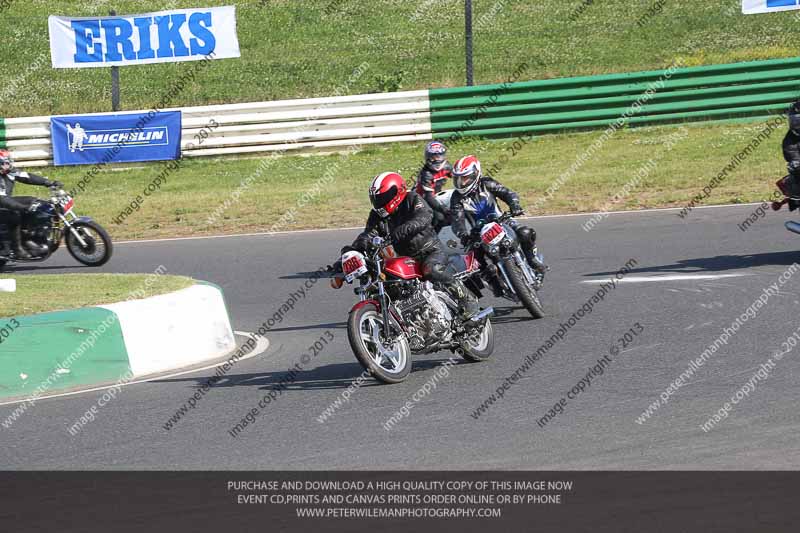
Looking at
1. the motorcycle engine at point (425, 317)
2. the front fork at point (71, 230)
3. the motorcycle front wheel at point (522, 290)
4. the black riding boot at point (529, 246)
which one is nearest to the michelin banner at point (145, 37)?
the front fork at point (71, 230)

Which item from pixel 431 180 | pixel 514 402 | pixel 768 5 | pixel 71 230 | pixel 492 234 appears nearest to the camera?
pixel 514 402

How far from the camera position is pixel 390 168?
23.1 m

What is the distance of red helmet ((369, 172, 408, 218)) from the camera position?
8.87 meters

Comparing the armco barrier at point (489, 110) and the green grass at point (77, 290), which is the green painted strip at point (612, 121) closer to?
the armco barrier at point (489, 110)

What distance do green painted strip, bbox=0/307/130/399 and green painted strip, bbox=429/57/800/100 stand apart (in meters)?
15.8

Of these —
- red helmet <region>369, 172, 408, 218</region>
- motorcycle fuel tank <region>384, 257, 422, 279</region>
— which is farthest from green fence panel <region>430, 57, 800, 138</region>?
motorcycle fuel tank <region>384, 257, 422, 279</region>

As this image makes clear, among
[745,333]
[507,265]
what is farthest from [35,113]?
[745,333]

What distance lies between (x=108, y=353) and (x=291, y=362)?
153 cm

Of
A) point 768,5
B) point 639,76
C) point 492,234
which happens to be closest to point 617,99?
point 639,76

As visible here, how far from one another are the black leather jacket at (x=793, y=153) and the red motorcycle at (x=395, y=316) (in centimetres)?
523

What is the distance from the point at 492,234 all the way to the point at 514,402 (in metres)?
2.99

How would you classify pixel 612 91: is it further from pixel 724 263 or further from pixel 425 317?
pixel 425 317
